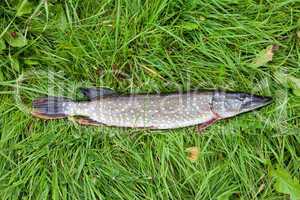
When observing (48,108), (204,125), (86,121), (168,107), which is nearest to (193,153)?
(204,125)

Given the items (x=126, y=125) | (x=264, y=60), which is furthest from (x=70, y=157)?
(x=264, y=60)

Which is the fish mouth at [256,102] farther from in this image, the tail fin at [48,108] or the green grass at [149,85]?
the tail fin at [48,108]

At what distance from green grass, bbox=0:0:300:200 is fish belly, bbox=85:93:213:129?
8 centimetres

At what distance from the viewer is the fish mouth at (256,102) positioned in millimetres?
2268

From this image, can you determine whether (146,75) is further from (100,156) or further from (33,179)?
(33,179)

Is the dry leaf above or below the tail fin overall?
below

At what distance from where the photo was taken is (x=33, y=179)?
2303 millimetres

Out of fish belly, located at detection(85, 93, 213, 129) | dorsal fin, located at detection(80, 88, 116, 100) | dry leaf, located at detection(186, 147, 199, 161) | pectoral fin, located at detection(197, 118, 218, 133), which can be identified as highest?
dorsal fin, located at detection(80, 88, 116, 100)

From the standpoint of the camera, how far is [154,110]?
89.2 inches

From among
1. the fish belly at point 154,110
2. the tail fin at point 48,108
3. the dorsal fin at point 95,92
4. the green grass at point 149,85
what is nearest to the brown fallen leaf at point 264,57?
the green grass at point 149,85

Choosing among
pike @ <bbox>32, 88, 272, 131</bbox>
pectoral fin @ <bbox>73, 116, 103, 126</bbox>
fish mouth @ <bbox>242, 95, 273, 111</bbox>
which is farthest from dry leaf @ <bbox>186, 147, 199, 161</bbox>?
pectoral fin @ <bbox>73, 116, 103, 126</bbox>

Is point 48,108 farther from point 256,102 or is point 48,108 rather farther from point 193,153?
point 256,102

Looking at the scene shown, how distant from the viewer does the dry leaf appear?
2299 mm

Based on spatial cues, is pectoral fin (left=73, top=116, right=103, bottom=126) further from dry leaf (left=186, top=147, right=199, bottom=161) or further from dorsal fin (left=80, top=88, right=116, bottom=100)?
dry leaf (left=186, top=147, right=199, bottom=161)
